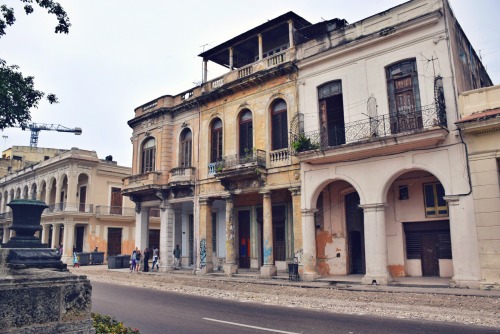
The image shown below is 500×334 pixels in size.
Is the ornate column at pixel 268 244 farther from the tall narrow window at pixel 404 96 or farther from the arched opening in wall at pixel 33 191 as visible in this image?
the arched opening in wall at pixel 33 191

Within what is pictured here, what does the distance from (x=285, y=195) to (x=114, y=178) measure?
76.6ft

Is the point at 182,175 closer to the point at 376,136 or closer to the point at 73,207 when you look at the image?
the point at 376,136

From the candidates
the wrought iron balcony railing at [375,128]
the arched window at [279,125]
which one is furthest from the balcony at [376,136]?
the arched window at [279,125]

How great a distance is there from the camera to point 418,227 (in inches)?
612

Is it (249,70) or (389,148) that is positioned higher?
(249,70)

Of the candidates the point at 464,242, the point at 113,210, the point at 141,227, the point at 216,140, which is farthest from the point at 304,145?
the point at 113,210

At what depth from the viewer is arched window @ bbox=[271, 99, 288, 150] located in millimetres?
19062

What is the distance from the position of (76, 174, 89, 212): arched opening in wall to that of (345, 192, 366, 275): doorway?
26.9 meters

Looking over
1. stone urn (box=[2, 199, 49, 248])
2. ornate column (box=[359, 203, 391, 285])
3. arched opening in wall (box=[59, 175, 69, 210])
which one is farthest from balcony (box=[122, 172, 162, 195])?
stone urn (box=[2, 199, 49, 248])

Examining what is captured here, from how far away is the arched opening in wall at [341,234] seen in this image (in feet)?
56.5

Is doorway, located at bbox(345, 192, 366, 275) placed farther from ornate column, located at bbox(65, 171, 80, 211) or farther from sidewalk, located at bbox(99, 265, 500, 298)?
ornate column, located at bbox(65, 171, 80, 211)

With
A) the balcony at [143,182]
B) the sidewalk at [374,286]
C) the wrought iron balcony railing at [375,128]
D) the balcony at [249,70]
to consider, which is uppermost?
the balcony at [249,70]

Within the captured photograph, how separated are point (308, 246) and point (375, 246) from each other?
3.05m

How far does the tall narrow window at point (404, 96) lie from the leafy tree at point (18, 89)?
11642 millimetres
